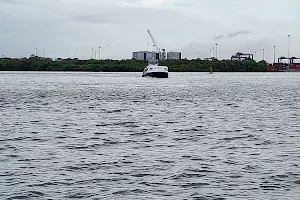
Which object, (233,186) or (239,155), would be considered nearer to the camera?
(233,186)

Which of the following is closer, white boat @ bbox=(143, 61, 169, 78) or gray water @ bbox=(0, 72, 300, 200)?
gray water @ bbox=(0, 72, 300, 200)

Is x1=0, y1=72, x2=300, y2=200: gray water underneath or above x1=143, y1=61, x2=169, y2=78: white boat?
underneath

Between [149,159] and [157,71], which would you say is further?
[157,71]

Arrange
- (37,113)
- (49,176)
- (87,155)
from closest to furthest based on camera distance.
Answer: (49,176), (87,155), (37,113)

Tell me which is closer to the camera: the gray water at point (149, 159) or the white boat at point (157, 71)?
the gray water at point (149, 159)

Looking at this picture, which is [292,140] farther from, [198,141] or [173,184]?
[173,184]

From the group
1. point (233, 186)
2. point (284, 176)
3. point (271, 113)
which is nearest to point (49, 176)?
point (233, 186)

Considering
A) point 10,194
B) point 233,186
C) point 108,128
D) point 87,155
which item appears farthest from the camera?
point 108,128

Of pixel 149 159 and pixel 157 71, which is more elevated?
pixel 157 71

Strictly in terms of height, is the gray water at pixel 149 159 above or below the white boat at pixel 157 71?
below

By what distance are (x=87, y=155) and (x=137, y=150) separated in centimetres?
230

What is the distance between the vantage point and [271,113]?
4631 centimetres

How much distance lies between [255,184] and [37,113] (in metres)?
28.9

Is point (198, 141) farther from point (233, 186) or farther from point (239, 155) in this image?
point (233, 186)
